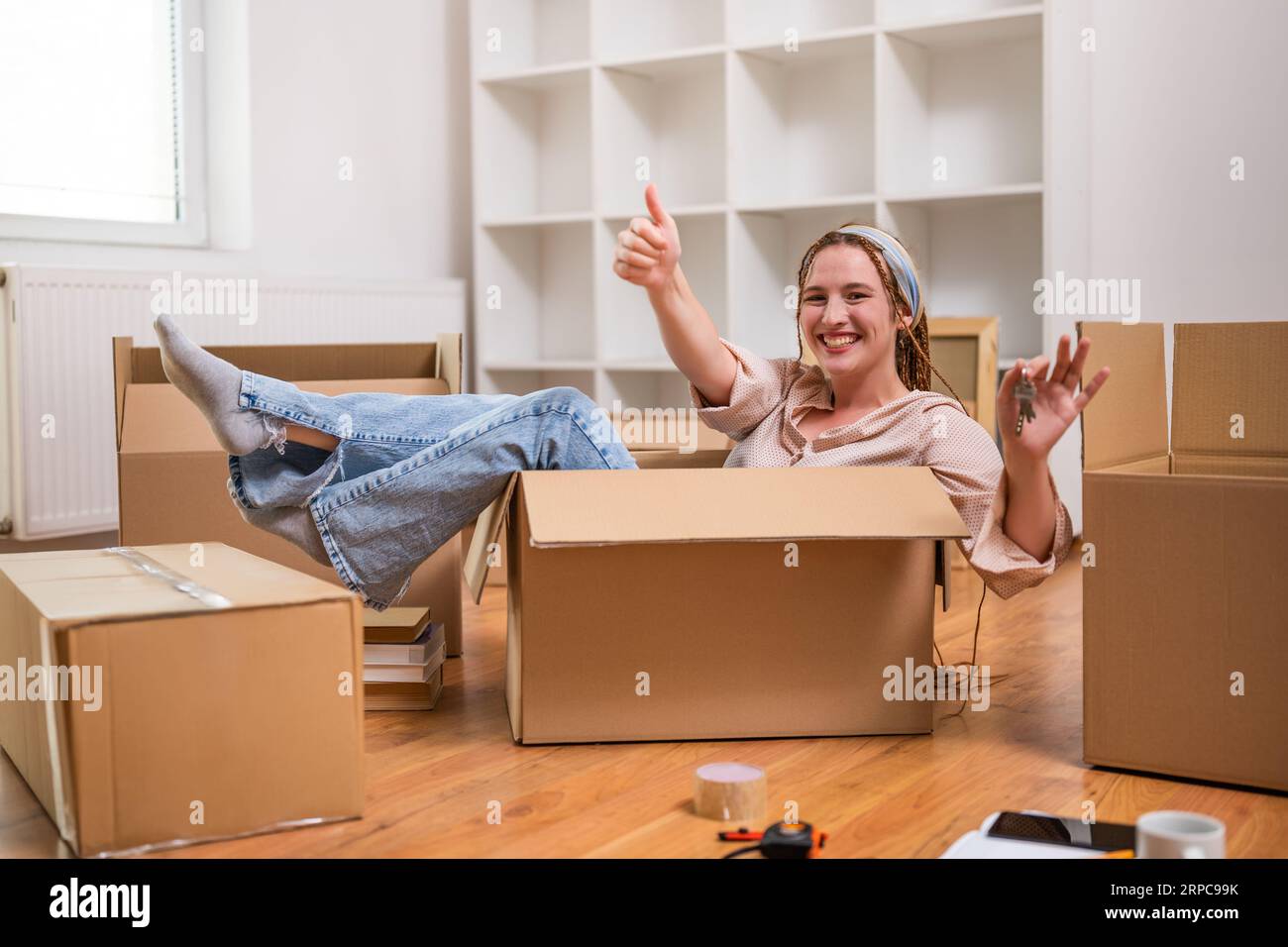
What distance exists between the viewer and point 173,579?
4.34ft

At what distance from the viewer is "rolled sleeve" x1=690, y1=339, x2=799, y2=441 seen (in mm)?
1835

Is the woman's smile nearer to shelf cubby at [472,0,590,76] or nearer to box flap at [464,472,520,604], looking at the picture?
box flap at [464,472,520,604]

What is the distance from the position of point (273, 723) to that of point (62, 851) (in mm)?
219

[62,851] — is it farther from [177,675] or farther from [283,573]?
[283,573]

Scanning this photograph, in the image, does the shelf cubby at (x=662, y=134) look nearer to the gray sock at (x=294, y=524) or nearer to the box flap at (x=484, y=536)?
the box flap at (x=484, y=536)

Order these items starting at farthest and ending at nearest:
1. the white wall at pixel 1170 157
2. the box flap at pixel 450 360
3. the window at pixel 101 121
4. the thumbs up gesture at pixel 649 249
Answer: the white wall at pixel 1170 157, the window at pixel 101 121, the box flap at pixel 450 360, the thumbs up gesture at pixel 649 249

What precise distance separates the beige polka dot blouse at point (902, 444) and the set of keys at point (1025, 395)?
105 mm

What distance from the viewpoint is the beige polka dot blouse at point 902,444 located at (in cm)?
150

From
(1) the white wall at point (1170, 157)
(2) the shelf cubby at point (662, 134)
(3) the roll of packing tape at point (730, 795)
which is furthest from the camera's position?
(2) the shelf cubby at point (662, 134)

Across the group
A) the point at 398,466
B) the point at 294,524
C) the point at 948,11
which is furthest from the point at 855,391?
the point at 948,11

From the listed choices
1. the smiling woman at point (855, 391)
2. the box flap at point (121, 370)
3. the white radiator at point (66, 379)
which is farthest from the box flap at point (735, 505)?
the white radiator at point (66, 379)

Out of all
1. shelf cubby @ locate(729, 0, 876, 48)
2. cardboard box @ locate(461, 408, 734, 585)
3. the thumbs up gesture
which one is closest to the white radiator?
cardboard box @ locate(461, 408, 734, 585)

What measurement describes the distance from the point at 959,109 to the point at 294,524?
2.25 m

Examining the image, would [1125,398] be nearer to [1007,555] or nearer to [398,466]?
[1007,555]
